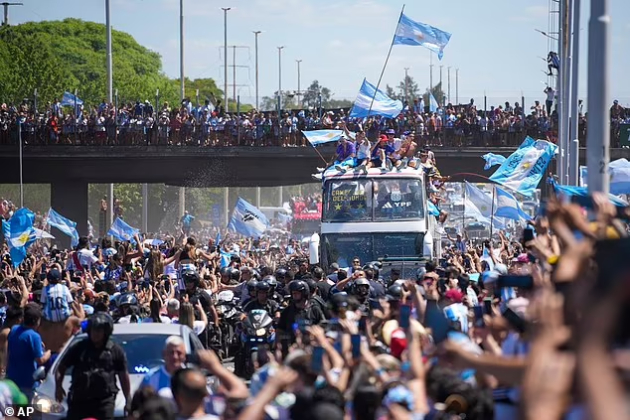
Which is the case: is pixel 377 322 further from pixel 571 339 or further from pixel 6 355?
pixel 571 339

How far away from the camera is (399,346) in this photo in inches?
365

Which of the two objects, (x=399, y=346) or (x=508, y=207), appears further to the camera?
(x=508, y=207)

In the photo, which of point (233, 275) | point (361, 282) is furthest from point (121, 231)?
point (361, 282)

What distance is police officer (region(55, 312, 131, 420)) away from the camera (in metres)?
10.7

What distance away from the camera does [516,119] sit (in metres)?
42.3

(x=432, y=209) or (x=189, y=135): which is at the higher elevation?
(x=189, y=135)

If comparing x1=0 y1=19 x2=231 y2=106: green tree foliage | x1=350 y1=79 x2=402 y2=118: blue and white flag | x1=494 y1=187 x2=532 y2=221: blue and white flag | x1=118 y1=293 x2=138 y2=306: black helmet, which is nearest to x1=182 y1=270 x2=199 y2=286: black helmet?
x1=118 y1=293 x2=138 y2=306: black helmet

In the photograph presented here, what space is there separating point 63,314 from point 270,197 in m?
143

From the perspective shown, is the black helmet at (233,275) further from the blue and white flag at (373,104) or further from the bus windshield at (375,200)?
the blue and white flag at (373,104)

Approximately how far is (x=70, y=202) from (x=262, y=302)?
3065cm

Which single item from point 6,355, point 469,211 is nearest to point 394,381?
point 6,355

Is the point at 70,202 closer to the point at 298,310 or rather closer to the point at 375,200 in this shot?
the point at 375,200

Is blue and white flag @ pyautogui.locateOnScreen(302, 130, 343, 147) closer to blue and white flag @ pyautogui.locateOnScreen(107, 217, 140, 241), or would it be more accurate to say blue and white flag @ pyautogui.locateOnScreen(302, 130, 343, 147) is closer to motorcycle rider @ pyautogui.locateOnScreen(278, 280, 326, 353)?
blue and white flag @ pyautogui.locateOnScreen(107, 217, 140, 241)

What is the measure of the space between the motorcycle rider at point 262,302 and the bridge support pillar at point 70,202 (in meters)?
30.0
